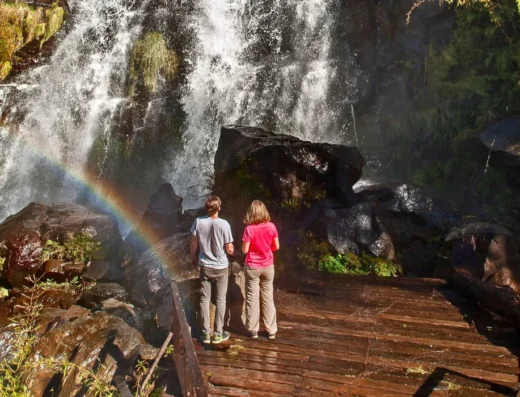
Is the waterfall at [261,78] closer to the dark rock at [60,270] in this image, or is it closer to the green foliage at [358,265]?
the dark rock at [60,270]

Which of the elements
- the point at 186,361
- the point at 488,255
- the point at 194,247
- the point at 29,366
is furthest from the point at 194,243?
the point at 488,255

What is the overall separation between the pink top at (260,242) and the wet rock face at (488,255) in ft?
17.1

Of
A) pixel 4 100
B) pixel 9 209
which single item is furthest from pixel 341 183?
pixel 4 100

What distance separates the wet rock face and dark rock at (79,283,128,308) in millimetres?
7848

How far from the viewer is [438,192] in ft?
54.3

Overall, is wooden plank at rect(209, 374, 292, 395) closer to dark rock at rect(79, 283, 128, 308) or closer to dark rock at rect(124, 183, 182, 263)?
dark rock at rect(79, 283, 128, 308)

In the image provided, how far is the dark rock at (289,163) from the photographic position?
41.3ft

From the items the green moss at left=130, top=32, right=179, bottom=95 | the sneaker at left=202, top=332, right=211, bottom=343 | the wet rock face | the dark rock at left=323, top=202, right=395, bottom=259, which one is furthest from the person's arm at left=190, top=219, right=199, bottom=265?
the green moss at left=130, top=32, right=179, bottom=95

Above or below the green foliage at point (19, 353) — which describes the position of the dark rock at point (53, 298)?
above

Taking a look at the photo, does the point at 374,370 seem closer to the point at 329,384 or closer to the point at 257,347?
the point at 329,384

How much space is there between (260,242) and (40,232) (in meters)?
8.45

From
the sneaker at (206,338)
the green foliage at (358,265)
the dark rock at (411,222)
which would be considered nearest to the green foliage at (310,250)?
the green foliage at (358,265)

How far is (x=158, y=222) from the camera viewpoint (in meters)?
14.6

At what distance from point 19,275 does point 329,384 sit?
8.99 m
